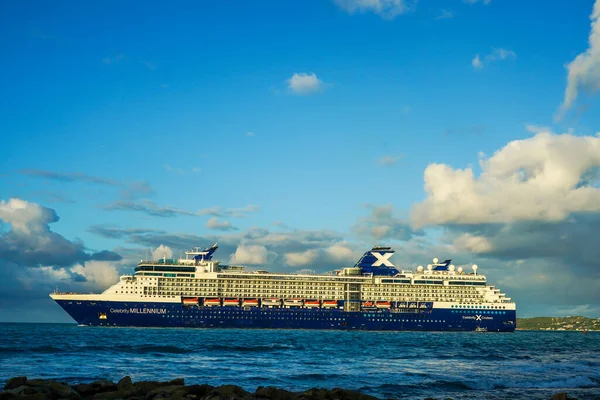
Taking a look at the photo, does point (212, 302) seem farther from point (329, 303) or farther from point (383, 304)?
point (383, 304)

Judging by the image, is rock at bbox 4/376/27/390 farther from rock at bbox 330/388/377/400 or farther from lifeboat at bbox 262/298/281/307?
lifeboat at bbox 262/298/281/307

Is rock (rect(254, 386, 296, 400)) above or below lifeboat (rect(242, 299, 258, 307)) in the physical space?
above

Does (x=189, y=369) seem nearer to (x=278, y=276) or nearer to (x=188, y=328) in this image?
(x=188, y=328)

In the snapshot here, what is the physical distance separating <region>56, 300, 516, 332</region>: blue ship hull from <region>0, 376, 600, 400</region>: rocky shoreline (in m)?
74.5

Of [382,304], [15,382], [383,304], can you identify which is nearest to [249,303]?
[382,304]

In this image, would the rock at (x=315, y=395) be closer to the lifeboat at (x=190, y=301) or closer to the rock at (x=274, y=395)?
the rock at (x=274, y=395)

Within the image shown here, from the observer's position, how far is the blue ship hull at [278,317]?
305 feet

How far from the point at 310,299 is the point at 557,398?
8390 centimetres

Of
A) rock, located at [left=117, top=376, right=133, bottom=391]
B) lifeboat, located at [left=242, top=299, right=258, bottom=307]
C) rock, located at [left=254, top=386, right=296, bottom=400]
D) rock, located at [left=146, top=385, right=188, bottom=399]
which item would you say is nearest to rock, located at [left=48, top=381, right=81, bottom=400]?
rock, located at [left=117, top=376, right=133, bottom=391]

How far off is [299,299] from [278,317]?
19.1 feet

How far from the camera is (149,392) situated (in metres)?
20.1

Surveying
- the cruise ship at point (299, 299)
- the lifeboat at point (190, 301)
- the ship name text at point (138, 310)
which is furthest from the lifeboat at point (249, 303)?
the ship name text at point (138, 310)

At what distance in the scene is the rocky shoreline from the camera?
19.2 metres

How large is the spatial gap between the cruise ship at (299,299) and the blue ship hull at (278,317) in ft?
0.52
